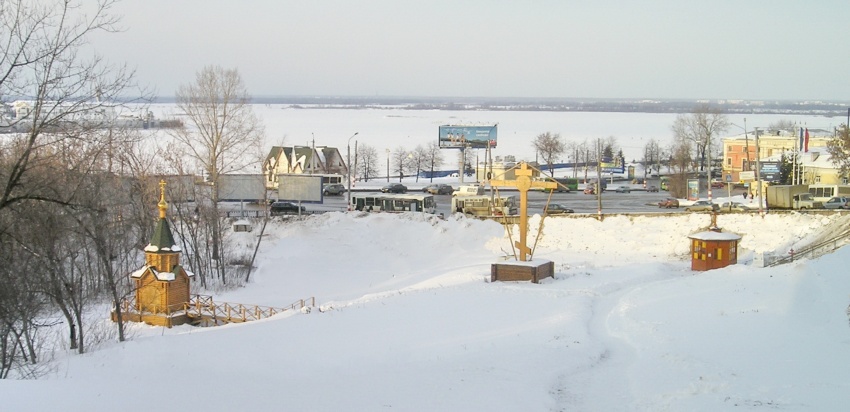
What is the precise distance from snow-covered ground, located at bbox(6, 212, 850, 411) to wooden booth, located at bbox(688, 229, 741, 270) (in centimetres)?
106

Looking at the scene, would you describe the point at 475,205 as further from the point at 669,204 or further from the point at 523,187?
the point at 523,187

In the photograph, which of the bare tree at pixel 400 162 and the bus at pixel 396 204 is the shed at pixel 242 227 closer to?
the bus at pixel 396 204

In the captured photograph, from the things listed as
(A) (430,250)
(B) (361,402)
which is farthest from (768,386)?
(A) (430,250)

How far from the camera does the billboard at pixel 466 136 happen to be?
7081 cm

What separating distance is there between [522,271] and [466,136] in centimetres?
4678

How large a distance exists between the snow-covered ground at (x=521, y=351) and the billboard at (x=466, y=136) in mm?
41061

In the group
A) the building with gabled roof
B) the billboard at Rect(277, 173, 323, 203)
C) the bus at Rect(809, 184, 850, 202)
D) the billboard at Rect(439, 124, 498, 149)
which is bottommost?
the bus at Rect(809, 184, 850, 202)

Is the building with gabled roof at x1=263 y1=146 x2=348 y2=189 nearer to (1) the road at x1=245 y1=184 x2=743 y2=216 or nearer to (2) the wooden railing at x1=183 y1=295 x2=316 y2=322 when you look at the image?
(1) the road at x1=245 y1=184 x2=743 y2=216

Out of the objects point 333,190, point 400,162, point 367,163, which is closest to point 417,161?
point 400,162

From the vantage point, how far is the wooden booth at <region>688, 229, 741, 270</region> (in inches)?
1083

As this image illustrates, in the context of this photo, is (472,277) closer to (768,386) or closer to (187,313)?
(187,313)

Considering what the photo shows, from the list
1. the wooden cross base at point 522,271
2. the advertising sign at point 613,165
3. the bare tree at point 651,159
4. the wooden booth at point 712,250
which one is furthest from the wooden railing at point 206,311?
the bare tree at point 651,159

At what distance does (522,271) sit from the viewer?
Result: 25.5 meters

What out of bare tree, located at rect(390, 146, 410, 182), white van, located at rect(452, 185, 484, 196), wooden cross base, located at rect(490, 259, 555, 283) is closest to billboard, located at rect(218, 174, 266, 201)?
white van, located at rect(452, 185, 484, 196)
